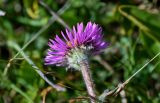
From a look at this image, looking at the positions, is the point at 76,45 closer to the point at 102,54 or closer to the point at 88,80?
the point at 88,80

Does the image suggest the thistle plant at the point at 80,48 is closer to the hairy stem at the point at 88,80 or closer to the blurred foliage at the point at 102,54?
the hairy stem at the point at 88,80

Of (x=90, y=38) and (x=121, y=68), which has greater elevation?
(x=90, y=38)

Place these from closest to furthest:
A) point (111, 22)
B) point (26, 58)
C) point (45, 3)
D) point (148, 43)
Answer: point (26, 58) → point (148, 43) → point (45, 3) → point (111, 22)

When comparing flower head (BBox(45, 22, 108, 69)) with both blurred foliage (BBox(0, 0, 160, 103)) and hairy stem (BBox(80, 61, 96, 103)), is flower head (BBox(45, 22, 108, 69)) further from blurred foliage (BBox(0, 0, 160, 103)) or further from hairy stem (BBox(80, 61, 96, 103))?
blurred foliage (BBox(0, 0, 160, 103))

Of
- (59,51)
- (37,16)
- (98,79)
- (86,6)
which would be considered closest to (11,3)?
(37,16)

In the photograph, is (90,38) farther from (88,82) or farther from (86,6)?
(86,6)

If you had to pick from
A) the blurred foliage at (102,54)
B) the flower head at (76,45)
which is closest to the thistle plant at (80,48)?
the flower head at (76,45)
